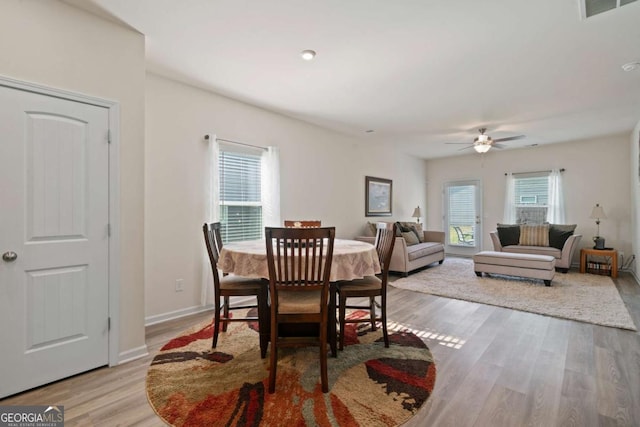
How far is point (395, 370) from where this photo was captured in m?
2.18

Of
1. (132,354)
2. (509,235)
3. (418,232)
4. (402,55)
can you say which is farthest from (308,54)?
(509,235)

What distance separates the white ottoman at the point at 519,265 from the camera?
14.9 ft

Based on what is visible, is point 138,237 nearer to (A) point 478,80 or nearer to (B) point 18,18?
(B) point 18,18

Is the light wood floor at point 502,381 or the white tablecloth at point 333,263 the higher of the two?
the white tablecloth at point 333,263

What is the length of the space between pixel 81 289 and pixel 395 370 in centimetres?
232

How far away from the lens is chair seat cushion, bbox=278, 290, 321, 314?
6.46 ft

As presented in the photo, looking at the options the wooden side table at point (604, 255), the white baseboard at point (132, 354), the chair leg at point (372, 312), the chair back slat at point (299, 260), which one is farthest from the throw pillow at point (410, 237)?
the white baseboard at point (132, 354)

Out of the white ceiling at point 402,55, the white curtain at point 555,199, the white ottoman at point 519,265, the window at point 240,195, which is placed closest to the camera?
the white ceiling at point 402,55

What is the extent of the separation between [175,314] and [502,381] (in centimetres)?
305

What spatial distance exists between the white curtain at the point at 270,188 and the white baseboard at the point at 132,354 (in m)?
2.04

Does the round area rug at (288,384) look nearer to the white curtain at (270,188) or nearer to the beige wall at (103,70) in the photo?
the beige wall at (103,70)

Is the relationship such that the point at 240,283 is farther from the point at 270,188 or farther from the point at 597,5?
the point at 597,5

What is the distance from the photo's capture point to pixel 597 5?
206 centimetres

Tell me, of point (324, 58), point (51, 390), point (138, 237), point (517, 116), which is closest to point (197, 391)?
point (51, 390)
